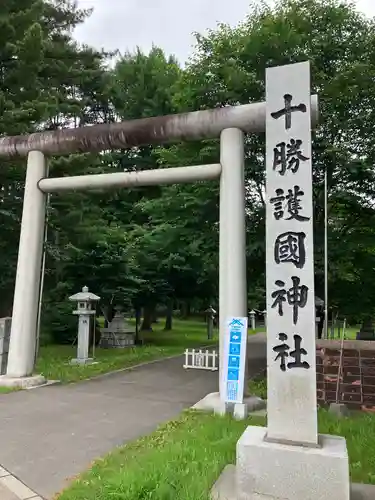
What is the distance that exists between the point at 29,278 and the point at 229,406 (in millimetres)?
4893

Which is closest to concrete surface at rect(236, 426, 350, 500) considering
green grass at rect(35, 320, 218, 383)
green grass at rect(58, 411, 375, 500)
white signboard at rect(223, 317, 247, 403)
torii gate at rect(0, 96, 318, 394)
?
green grass at rect(58, 411, 375, 500)

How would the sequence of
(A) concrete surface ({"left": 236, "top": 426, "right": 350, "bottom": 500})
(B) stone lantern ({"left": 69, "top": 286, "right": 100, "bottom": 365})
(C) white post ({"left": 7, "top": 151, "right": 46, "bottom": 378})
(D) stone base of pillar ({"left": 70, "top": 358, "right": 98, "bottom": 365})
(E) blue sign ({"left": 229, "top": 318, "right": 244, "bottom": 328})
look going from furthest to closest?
1. (B) stone lantern ({"left": 69, "top": 286, "right": 100, "bottom": 365})
2. (D) stone base of pillar ({"left": 70, "top": 358, "right": 98, "bottom": 365})
3. (C) white post ({"left": 7, "top": 151, "right": 46, "bottom": 378})
4. (E) blue sign ({"left": 229, "top": 318, "right": 244, "bottom": 328})
5. (A) concrete surface ({"left": 236, "top": 426, "right": 350, "bottom": 500})

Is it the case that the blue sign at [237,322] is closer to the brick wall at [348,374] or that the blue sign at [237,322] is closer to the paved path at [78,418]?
the paved path at [78,418]

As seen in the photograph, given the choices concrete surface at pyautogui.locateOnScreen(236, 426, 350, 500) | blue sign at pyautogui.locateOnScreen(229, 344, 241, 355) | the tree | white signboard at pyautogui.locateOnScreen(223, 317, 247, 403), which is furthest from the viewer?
the tree

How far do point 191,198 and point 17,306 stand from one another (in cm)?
498

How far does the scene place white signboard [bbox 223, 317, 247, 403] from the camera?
252 inches

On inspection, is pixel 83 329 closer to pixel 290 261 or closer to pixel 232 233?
pixel 232 233

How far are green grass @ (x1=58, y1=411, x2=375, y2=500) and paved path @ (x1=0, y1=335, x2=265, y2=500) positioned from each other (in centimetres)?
37

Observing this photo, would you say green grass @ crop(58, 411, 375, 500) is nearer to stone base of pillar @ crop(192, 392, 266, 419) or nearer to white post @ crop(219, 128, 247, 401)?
stone base of pillar @ crop(192, 392, 266, 419)

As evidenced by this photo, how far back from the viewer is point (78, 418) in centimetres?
653

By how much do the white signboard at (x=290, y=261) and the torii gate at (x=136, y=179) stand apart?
2574 mm

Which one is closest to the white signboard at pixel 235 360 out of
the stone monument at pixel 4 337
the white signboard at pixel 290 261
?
the white signboard at pixel 290 261

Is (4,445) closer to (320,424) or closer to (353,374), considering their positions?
(320,424)

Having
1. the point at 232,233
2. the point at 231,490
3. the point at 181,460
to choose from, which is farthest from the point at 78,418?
the point at 232,233
